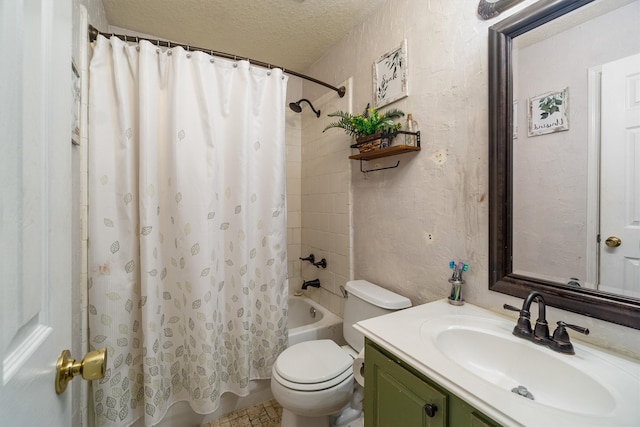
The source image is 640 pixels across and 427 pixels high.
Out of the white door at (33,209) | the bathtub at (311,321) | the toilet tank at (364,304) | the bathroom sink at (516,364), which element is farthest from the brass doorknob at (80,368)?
the bathtub at (311,321)

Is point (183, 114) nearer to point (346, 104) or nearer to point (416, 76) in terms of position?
point (346, 104)

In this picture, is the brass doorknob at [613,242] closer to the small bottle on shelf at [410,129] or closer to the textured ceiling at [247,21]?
the small bottle on shelf at [410,129]

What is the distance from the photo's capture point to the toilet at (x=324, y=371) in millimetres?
1179

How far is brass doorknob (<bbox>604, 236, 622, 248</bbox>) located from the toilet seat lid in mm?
1087

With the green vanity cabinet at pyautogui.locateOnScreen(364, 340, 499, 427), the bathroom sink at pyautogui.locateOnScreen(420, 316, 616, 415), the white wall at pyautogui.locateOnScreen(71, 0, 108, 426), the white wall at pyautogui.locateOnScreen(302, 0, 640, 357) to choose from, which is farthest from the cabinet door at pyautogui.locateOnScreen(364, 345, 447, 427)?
the white wall at pyautogui.locateOnScreen(71, 0, 108, 426)

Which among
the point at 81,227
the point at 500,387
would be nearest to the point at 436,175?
the point at 500,387

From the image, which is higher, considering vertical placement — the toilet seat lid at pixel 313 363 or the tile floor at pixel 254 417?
the toilet seat lid at pixel 313 363

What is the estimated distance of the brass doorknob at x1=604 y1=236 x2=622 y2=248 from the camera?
0.78 m

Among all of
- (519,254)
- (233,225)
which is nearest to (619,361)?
(519,254)

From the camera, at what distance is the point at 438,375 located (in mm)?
673

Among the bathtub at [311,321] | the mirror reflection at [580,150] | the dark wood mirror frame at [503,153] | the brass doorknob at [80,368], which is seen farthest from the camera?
the bathtub at [311,321]

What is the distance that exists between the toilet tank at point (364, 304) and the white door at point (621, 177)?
29.3 inches

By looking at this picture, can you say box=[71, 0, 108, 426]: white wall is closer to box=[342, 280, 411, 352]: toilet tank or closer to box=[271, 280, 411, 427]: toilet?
box=[271, 280, 411, 427]: toilet

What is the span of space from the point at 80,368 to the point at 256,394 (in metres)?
1.46
